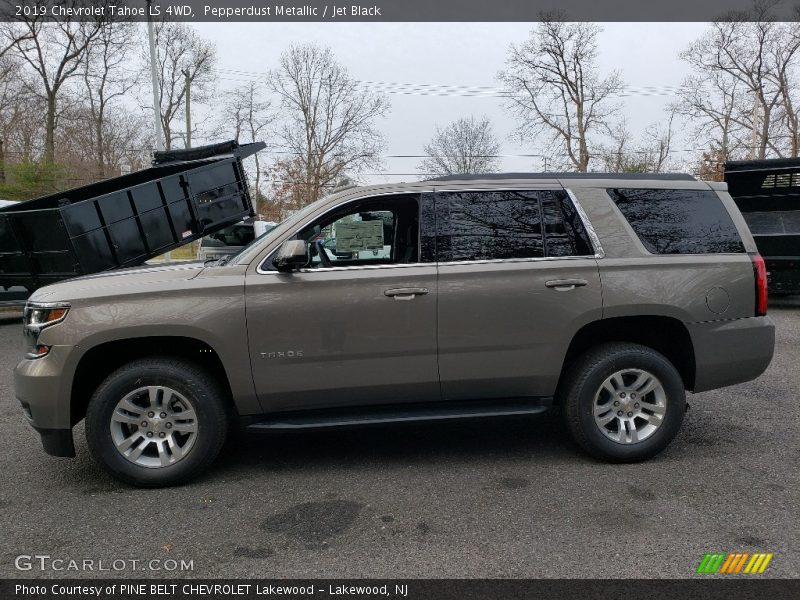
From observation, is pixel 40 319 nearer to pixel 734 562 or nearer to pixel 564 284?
pixel 564 284

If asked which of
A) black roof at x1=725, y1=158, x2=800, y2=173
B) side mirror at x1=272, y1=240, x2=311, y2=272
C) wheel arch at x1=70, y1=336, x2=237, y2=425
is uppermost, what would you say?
black roof at x1=725, y1=158, x2=800, y2=173

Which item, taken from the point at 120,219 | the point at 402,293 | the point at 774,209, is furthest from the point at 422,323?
the point at 774,209

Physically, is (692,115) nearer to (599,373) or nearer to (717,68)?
(717,68)

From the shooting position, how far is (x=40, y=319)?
363 cm

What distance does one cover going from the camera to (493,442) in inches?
176

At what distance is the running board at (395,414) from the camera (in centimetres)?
369

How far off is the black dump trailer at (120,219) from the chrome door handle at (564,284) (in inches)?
238

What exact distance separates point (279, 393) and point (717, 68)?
4578 centimetres

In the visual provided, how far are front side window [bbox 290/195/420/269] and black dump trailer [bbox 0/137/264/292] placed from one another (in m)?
4.64

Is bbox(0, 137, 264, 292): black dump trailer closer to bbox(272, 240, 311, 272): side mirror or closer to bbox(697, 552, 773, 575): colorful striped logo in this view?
bbox(272, 240, 311, 272): side mirror

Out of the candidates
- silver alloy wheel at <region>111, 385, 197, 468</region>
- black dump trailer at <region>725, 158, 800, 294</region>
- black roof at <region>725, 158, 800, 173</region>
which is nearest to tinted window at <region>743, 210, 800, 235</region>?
black dump trailer at <region>725, 158, 800, 294</region>

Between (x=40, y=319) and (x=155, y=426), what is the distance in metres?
1.00

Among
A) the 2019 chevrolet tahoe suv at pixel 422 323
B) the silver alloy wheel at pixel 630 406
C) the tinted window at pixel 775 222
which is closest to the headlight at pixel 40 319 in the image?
the 2019 chevrolet tahoe suv at pixel 422 323

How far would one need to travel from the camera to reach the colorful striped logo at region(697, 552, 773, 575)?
2.69m
